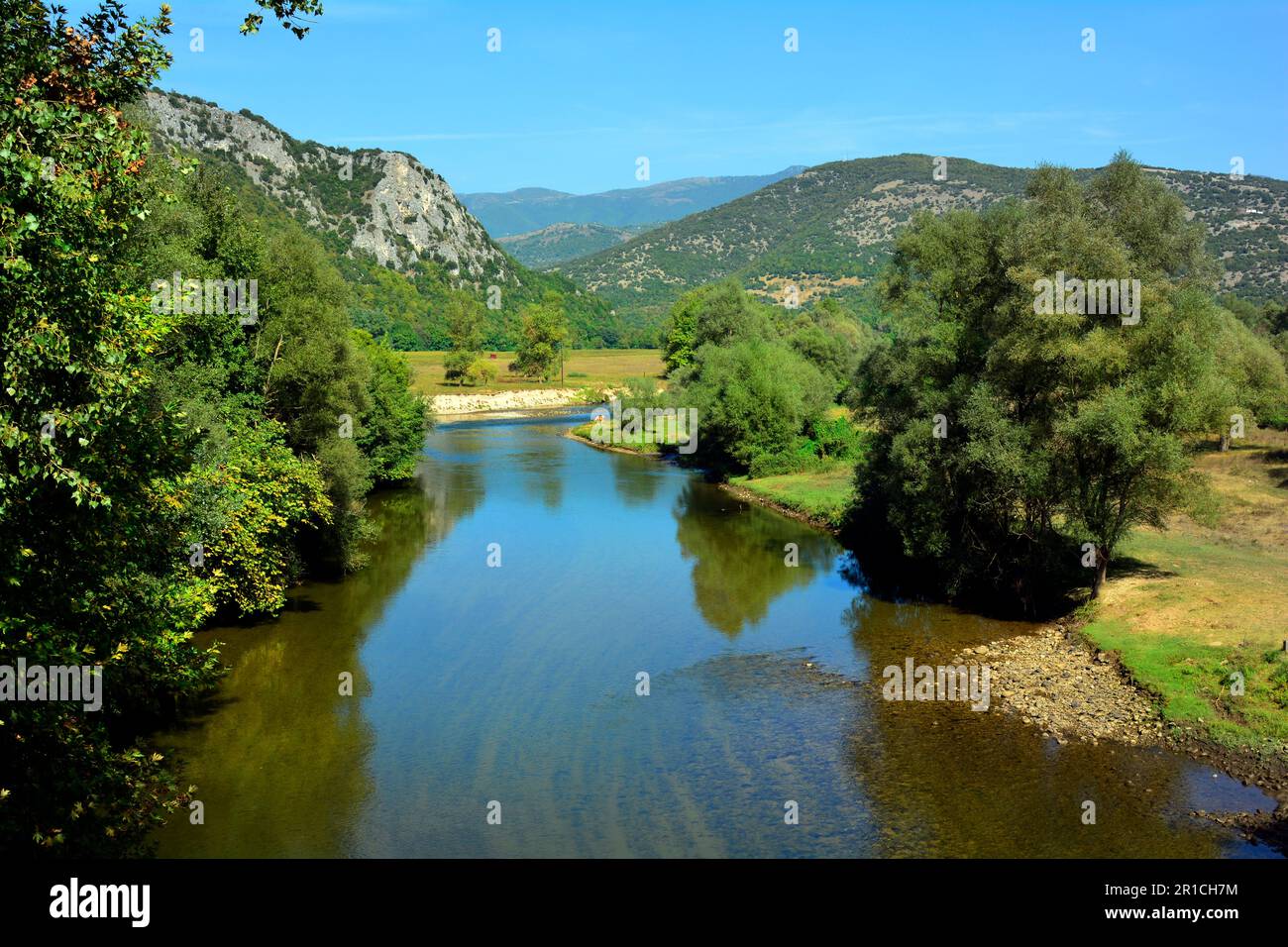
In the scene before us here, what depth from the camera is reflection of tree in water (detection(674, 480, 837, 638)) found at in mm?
33281

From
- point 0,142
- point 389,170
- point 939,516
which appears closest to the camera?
point 0,142

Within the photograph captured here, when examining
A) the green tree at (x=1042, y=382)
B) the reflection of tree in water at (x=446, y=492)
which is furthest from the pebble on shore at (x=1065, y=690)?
the reflection of tree in water at (x=446, y=492)

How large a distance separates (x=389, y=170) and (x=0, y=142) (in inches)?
6633

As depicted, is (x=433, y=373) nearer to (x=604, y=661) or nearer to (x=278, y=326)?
(x=278, y=326)

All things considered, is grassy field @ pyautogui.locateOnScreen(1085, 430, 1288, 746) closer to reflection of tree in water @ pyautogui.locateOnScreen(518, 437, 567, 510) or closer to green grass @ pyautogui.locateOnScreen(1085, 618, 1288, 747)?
green grass @ pyautogui.locateOnScreen(1085, 618, 1288, 747)

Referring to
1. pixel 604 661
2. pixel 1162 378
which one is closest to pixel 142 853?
pixel 604 661

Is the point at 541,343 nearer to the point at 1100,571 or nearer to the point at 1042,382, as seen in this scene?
the point at 1042,382

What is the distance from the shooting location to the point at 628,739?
2177 centimetres

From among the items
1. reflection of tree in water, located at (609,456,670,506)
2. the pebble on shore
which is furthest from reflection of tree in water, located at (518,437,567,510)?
the pebble on shore

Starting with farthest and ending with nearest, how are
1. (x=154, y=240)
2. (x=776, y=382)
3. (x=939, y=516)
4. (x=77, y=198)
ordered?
1. (x=776, y=382)
2. (x=939, y=516)
3. (x=154, y=240)
4. (x=77, y=198)

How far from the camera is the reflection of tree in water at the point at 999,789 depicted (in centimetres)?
1706

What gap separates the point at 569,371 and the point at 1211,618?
352ft

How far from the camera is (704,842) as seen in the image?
17172 mm

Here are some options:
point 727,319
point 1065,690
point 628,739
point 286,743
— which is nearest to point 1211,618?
point 1065,690
